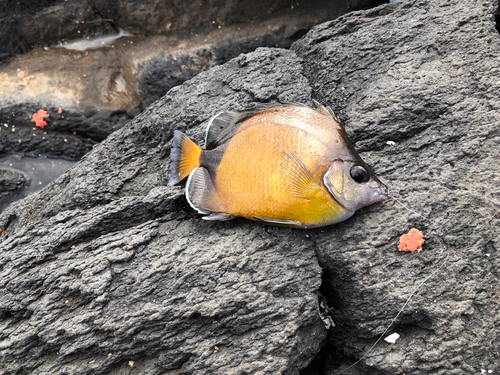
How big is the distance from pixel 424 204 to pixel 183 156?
1.71 meters

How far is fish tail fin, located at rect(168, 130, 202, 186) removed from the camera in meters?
2.84

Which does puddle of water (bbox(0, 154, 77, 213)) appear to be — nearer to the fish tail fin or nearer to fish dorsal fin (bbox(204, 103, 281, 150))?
the fish tail fin

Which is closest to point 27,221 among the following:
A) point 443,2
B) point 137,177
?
point 137,177

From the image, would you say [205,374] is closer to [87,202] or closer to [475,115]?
[87,202]

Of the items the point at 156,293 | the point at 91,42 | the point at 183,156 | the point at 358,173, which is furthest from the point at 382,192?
the point at 91,42

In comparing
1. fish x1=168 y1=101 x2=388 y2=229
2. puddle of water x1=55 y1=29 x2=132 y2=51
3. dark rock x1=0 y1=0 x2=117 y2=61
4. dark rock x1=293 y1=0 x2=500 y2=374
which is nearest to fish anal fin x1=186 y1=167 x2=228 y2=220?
fish x1=168 y1=101 x2=388 y2=229

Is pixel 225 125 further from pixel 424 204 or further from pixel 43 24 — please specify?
pixel 43 24

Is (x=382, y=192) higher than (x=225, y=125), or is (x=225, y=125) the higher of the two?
(x=225, y=125)

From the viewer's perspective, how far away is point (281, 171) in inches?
101

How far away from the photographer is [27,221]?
334 cm

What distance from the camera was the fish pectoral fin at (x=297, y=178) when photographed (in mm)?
2529

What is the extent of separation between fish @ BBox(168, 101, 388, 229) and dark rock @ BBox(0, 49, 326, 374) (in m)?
0.22

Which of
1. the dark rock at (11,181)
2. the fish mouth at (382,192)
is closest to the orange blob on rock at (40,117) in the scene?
the dark rock at (11,181)

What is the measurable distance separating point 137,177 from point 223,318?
1381 millimetres
